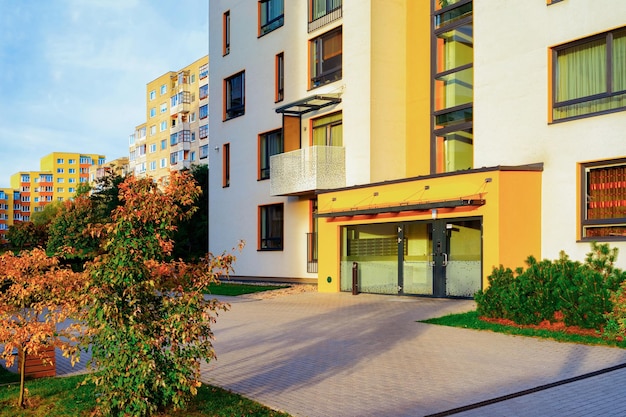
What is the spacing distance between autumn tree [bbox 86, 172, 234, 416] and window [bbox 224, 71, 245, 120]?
24.6m

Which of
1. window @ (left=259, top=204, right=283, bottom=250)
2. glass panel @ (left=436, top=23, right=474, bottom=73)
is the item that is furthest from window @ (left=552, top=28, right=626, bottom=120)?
window @ (left=259, top=204, right=283, bottom=250)

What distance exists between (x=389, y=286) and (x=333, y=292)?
8.21 ft

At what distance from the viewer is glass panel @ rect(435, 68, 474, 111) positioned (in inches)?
832

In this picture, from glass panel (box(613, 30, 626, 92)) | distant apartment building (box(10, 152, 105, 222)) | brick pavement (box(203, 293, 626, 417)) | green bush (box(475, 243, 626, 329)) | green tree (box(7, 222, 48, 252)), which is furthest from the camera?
distant apartment building (box(10, 152, 105, 222))

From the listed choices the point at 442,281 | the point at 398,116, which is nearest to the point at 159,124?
the point at 398,116

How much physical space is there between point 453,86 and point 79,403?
16607 mm

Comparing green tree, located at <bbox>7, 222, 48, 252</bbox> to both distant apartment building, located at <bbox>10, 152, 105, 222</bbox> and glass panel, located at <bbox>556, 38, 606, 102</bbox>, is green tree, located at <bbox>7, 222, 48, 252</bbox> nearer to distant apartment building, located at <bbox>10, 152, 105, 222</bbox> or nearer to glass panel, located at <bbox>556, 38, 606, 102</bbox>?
glass panel, located at <bbox>556, 38, 606, 102</bbox>

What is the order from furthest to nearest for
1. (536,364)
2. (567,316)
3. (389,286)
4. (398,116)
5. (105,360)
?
(398,116), (389,286), (567,316), (536,364), (105,360)

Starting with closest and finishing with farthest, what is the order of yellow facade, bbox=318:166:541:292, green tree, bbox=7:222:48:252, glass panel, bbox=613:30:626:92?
glass panel, bbox=613:30:626:92
yellow facade, bbox=318:166:541:292
green tree, bbox=7:222:48:252

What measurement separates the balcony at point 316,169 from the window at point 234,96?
6824 millimetres

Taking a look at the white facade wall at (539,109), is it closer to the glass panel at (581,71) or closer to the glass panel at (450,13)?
the glass panel at (581,71)

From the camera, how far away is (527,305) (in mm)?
13305

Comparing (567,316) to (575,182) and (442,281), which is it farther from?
(442,281)

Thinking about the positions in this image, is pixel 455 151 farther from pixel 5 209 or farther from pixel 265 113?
pixel 5 209
